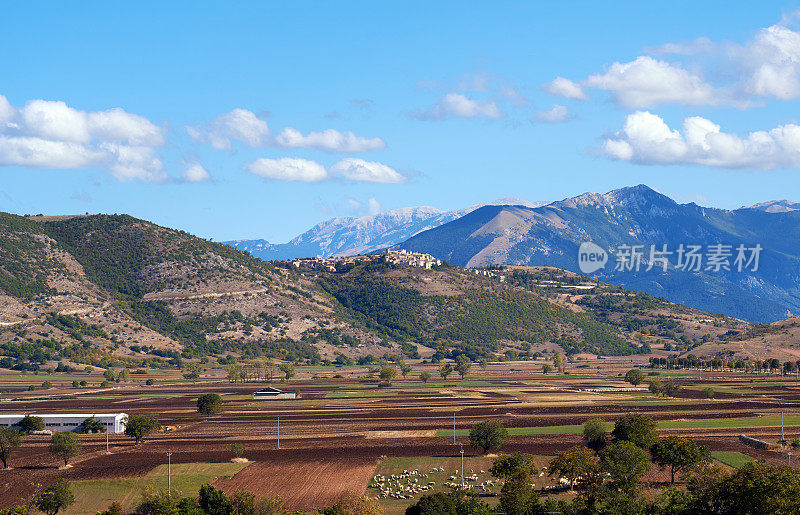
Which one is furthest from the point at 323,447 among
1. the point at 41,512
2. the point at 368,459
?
the point at 41,512

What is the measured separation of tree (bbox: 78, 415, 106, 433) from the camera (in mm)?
126000

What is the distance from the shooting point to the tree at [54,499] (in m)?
75.4

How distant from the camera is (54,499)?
248ft

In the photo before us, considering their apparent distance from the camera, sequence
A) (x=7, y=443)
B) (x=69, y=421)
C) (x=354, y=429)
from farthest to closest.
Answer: (x=69, y=421)
(x=354, y=429)
(x=7, y=443)

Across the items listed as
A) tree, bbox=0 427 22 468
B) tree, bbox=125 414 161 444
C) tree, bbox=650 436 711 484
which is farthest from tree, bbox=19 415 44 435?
tree, bbox=650 436 711 484

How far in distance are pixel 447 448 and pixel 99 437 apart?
52.3 metres

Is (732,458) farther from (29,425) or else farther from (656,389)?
(29,425)

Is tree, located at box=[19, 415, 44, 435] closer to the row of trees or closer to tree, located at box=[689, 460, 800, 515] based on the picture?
the row of trees

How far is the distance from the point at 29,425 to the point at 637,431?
85.7 meters

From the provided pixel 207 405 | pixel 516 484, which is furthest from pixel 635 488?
A: pixel 207 405

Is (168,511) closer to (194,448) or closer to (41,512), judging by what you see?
(41,512)

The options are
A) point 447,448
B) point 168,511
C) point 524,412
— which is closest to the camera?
point 168,511

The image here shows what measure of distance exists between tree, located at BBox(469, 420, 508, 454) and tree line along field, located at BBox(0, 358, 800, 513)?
5.62 feet

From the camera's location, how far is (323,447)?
108 metres
